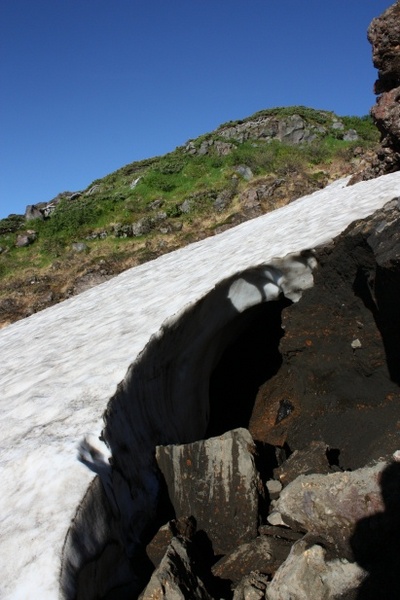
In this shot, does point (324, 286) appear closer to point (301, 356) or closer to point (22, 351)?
point (301, 356)

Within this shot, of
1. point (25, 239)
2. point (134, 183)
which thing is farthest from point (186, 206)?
point (25, 239)

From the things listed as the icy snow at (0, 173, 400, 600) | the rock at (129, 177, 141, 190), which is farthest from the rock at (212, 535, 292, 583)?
the rock at (129, 177, 141, 190)

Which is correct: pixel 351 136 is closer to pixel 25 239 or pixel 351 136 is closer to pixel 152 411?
pixel 25 239

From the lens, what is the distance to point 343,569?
2754 mm

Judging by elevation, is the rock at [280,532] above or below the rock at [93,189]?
below

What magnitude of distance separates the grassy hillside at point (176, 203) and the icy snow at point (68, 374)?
16117 mm

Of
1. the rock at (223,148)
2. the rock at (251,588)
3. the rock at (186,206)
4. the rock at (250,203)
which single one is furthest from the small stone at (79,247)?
the rock at (251,588)

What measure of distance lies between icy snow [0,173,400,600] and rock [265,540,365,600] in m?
1.28

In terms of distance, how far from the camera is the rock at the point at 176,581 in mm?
2811

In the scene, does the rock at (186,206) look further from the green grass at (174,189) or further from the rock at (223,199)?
the rock at (223,199)

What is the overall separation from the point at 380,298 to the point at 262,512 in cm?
228

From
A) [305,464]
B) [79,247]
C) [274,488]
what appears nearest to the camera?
[274,488]

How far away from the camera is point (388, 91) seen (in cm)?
1089

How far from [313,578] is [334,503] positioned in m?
0.46
